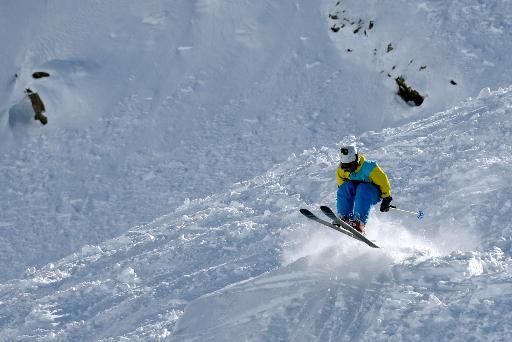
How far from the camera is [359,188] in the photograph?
9.21 meters

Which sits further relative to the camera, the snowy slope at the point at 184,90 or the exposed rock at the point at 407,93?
the exposed rock at the point at 407,93

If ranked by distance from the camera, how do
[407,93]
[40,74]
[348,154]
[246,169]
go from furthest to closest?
[40,74] < [407,93] < [246,169] < [348,154]

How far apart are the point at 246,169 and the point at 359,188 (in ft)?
16.3

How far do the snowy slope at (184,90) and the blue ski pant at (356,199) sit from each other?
14.5ft

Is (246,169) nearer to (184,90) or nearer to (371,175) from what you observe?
(184,90)

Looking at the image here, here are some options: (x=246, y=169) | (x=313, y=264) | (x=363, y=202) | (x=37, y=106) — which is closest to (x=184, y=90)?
(x=246, y=169)

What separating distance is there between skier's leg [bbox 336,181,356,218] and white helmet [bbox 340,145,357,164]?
0.49 m

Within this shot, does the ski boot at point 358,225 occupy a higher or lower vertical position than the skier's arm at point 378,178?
lower

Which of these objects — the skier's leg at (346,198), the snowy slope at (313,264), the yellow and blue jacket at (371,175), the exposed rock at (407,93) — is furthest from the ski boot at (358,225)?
the exposed rock at (407,93)

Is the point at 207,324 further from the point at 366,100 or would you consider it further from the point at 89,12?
the point at 89,12

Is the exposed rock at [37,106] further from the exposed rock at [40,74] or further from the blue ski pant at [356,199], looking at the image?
the blue ski pant at [356,199]

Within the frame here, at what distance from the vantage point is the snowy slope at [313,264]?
732cm

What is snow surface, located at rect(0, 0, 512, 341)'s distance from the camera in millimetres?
7828

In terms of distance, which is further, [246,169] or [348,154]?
[246,169]
